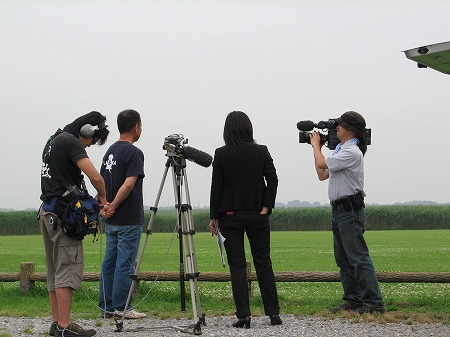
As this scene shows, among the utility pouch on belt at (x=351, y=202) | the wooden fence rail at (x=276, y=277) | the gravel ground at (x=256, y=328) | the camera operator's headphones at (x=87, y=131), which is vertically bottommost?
the gravel ground at (x=256, y=328)

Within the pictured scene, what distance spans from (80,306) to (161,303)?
1.10m

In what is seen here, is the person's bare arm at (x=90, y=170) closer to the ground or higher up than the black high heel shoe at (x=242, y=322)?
higher up

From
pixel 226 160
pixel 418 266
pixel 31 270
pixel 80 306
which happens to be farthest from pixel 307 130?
pixel 418 266

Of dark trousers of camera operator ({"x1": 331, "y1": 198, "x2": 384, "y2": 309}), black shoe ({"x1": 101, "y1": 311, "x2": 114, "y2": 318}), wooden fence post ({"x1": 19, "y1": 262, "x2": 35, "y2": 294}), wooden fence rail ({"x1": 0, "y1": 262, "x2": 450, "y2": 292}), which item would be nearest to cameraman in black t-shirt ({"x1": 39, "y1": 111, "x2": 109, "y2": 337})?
black shoe ({"x1": 101, "y1": 311, "x2": 114, "y2": 318})

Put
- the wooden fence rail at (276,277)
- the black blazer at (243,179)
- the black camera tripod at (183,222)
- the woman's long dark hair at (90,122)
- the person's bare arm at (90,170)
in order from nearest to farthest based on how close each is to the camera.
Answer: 1. the person's bare arm at (90,170)
2. the woman's long dark hair at (90,122)
3. the black camera tripod at (183,222)
4. the black blazer at (243,179)
5. the wooden fence rail at (276,277)

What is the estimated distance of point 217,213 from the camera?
8117 millimetres

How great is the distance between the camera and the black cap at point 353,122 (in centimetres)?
848

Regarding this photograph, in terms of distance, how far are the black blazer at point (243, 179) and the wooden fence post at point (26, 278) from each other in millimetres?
4085

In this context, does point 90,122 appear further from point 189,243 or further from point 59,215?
point 189,243

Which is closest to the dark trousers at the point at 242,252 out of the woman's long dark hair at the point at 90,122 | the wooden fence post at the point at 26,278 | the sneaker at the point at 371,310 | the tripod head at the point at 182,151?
the tripod head at the point at 182,151

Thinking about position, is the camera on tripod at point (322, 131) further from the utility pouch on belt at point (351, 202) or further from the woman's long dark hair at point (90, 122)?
the woman's long dark hair at point (90, 122)

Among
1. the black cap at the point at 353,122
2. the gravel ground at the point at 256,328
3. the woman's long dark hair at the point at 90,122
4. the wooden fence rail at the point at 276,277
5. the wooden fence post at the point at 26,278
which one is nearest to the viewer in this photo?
the gravel ground at the point at 256,328

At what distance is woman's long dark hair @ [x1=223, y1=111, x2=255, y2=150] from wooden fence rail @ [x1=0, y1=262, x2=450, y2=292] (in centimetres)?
256

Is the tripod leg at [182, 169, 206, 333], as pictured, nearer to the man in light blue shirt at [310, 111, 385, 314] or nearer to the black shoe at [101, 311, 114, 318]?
the black shoe at [101, 311, 114, 318]
